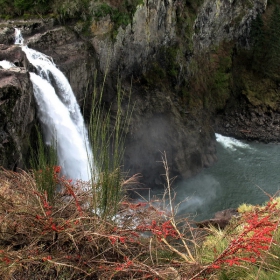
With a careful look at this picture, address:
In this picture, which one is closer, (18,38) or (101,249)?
(101,249)

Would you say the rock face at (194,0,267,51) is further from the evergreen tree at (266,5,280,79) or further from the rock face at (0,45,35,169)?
the rock face at (0,45,35,169)

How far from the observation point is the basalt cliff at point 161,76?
36.2 ft

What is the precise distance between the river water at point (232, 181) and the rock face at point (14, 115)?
7.94m

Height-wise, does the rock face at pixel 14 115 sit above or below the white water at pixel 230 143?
above

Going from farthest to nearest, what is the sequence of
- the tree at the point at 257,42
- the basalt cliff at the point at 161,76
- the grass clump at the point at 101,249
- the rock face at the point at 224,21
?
1. the tree at the point at 257,42
2. the rock face at the point at 224,21
3. the basalt cliff at the point at 161,76
4. the grass clump at the point at 101,249

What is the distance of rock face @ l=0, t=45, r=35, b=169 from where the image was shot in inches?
338

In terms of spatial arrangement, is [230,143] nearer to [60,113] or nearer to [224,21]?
[224,21]

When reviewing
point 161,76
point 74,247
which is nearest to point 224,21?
point 161,76

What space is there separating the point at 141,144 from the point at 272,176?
7923 millimetres

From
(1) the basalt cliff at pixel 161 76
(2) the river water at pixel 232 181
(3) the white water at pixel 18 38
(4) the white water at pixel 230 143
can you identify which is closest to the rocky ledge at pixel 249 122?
(1) the basalt cliff at pixel 161 76

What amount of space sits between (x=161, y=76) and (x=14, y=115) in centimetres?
1208

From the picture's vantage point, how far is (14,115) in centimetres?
898

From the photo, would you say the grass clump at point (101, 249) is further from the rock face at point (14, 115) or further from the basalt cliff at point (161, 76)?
the basalt cliff at point (161, 76)

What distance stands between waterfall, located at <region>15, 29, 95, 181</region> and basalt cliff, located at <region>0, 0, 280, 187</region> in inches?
28.1
